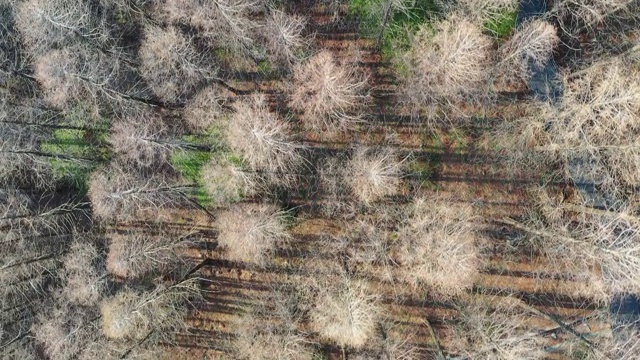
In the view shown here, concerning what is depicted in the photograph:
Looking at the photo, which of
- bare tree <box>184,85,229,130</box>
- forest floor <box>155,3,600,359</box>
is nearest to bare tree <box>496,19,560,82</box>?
forest floor <box>155,3,600,359</box>

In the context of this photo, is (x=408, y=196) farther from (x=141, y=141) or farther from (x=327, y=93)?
(x=141, y=141)

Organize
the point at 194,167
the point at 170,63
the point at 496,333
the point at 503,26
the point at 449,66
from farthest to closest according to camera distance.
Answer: the point at 194,167, the point at 503,26, the point at 170,63, the point at 449,66, the point at 496,333

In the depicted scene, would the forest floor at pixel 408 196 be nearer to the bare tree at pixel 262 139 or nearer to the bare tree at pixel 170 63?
the bare tree at pixel 262 139

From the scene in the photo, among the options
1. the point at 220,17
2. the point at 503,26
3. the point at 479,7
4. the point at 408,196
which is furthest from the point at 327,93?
the point at 503,26

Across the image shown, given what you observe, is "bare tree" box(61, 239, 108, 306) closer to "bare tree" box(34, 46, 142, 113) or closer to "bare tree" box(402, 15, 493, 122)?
"bare tree" box(34, 46, 142, 113)

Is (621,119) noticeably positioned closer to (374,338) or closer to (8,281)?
(374,338)
